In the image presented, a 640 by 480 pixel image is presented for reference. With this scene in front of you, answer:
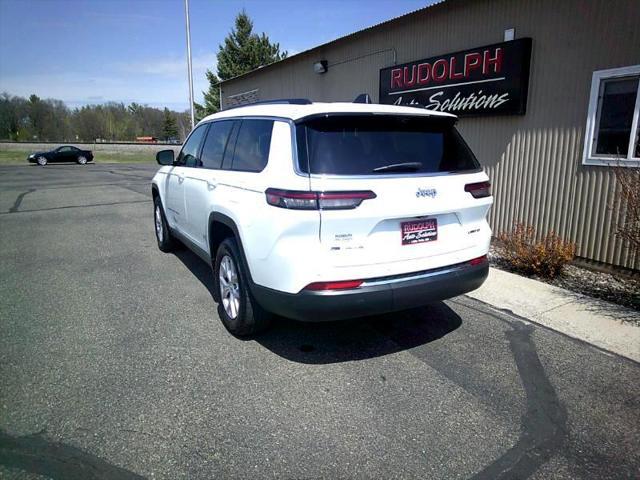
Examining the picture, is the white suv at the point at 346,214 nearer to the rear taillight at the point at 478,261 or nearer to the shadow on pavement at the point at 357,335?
the rear taillight at the point at 478,261

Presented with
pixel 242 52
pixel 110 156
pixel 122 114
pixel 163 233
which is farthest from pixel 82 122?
pixel 163 233

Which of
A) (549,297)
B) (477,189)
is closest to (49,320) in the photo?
(477,189)

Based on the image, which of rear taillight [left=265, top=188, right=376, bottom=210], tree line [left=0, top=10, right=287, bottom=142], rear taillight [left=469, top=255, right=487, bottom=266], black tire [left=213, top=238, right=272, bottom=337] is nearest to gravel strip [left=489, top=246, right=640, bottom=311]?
rear taillight [left=469, top=255, right=487, bottom=266]

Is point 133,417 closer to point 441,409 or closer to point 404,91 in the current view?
point 441,409

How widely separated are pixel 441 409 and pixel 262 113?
2.70 metres

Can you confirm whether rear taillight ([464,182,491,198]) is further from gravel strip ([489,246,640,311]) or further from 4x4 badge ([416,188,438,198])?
gravel strip ([489,246,640,311])

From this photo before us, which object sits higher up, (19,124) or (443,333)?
(19,124)

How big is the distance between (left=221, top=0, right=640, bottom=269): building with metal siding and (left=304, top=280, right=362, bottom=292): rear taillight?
4.24 metres

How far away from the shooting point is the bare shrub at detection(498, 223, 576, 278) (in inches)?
216

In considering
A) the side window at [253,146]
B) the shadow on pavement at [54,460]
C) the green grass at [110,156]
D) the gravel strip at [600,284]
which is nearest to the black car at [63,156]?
the green grass at [110,156]

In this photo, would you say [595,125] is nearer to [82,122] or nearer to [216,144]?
[216,144]

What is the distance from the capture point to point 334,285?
295 cm

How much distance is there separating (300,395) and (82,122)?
313 feet

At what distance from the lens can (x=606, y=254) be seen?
569cm
